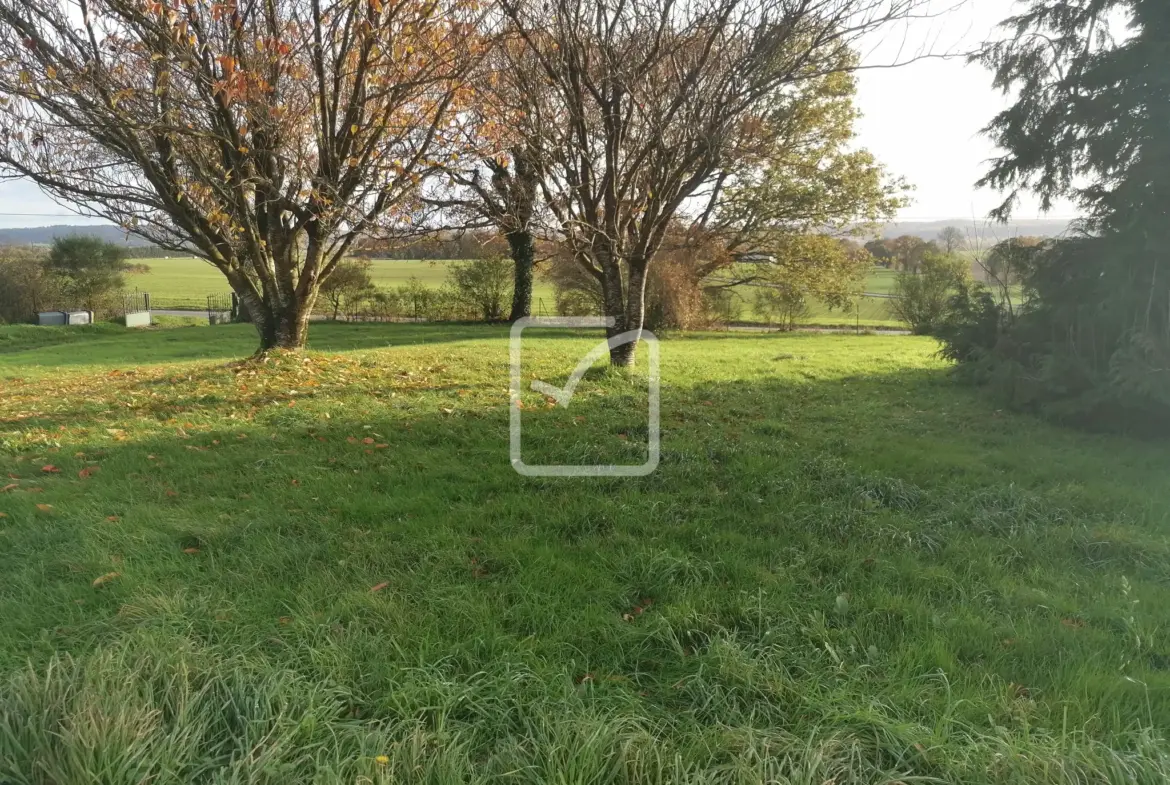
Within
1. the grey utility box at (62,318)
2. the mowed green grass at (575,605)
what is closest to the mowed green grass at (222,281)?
the grey utility box at (62,318)

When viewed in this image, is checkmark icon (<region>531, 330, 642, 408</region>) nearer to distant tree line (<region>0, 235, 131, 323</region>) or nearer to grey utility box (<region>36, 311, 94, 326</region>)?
grey utility box (<region>36, 311, 94, 326</region>)

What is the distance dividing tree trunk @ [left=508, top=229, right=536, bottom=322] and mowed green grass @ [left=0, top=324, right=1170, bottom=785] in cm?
1525

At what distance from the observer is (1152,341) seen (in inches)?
236

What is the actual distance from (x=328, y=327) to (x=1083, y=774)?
21.8m

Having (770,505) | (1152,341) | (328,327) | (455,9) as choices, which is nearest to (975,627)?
(770,505)

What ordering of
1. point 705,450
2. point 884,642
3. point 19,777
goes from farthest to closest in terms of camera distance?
point 705,450, point 884,642, point 19,777

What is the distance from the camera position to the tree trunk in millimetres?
20766

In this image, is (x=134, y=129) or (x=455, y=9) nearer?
(x=134, y=129)

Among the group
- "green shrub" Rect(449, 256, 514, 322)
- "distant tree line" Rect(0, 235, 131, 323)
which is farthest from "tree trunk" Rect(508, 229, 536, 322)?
"distant tree line" Rect(0, 235, 131, 323)

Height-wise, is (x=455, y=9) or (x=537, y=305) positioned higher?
(x=455, y=9)

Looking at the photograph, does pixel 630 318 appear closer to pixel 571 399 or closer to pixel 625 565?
pixel 571 399

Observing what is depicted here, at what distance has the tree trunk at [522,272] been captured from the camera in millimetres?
20766

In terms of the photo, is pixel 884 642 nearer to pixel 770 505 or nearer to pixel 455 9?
pixel 770 505

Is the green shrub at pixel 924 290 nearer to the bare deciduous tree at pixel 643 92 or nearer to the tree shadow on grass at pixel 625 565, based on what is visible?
the bare deciduous tree at pixel 643 92
